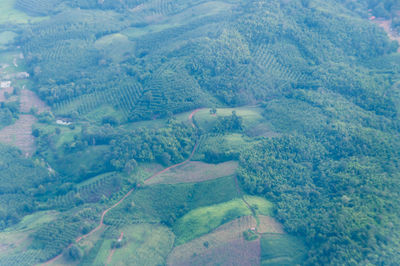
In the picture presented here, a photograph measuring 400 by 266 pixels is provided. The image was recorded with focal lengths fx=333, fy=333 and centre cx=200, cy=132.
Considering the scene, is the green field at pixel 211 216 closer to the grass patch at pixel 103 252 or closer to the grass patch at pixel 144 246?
the grass patch at pixel 144 246

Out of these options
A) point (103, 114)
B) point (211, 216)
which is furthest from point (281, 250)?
point (103, 114)

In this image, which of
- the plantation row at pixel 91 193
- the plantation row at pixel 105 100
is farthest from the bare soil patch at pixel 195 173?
the plantation row at pixel 105 100

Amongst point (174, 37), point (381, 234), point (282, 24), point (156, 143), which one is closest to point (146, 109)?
point (156, 143)

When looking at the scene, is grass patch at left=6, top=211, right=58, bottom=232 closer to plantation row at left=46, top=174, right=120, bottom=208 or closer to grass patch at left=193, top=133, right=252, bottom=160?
plantation row at left=46, top=174, right=120, bottom=208

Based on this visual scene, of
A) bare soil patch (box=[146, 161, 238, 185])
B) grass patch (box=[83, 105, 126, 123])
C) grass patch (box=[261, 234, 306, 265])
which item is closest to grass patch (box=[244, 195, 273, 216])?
grass patch (box=[261, 234, 306, 265])

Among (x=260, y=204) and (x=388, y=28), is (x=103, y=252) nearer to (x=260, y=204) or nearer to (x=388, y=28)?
(x=260, y=204)

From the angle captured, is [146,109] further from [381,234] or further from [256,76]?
[381,234]

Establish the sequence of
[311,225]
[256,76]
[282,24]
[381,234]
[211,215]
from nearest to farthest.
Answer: [381,234], [311,225], [211,215], [256,76], [282,24]
